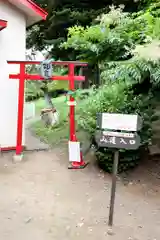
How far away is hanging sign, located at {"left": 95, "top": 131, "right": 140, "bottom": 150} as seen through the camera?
5078mm

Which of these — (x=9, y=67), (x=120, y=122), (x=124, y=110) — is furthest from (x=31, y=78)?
(x=120, y=122)

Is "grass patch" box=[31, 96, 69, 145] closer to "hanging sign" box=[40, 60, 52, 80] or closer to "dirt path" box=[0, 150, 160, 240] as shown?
"dirt path" box=[0, 150, 160, 240]

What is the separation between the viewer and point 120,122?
520 centimetres

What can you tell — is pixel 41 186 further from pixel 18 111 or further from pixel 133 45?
pixel 133 45

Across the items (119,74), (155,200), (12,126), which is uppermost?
(119,74)

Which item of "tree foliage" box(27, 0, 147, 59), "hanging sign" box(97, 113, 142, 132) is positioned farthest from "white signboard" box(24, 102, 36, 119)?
"hanging sign" box(97, 113, 142, 132)

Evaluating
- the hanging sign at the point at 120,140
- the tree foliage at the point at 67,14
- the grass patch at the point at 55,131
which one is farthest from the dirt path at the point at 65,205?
the tree foliage at the point at 67,14

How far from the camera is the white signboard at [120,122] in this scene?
5.14m

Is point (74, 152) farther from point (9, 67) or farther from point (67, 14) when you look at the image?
point (67, 14)

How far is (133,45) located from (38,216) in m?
4.63

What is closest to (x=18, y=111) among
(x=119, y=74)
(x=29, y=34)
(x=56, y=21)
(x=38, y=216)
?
(x=119, y=74)

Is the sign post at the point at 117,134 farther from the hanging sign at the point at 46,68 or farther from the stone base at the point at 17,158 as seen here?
the stone base at the point at 17,158

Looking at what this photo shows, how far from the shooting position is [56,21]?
1191 cm

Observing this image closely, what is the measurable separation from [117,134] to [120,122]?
199mm
